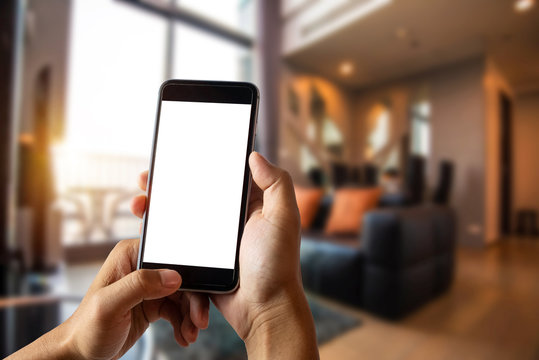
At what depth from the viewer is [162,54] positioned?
57cm

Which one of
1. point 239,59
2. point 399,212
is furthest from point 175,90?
point 399,212

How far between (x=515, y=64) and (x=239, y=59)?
0.85m

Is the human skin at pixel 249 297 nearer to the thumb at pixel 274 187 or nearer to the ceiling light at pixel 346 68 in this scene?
the thumb at pixel 274 187

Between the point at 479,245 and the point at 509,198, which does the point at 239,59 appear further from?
the point at 479,245

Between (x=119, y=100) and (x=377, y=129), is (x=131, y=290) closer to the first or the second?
(x=119, y=100)

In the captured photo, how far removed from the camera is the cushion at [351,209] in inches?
46.5

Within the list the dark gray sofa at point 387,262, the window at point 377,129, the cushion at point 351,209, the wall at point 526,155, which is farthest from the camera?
the window at point 377,129

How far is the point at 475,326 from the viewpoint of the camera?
2.25 ft

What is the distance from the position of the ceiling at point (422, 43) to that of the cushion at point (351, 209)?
0.63 meters

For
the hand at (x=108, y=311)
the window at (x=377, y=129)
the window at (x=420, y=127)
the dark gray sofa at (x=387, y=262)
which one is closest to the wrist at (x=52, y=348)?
the hand at (x=108, y=311)

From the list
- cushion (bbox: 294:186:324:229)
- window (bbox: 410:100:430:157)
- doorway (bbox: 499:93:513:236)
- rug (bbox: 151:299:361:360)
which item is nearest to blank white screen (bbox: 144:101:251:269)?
rug (bbox: 151:299:361:360)

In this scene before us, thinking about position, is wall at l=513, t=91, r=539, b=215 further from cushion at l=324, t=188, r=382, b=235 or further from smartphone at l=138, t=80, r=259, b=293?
smartphone at l=138, t=80, r=259, b=293

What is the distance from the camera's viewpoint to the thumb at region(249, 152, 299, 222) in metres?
0.21

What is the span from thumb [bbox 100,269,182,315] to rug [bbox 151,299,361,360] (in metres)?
0.42
